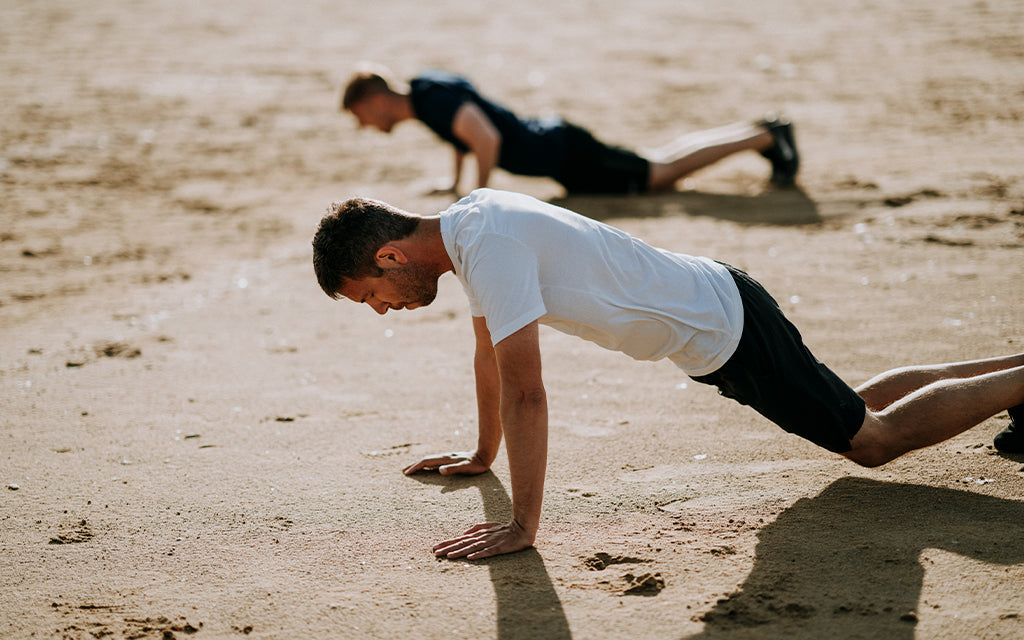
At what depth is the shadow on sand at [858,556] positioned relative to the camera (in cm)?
239

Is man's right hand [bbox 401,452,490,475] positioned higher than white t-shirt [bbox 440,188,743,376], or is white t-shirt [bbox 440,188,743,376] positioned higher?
white t-shirt [bbox 440,188,743,376]

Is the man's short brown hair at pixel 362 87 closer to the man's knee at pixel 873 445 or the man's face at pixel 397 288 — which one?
the man's face at pixel 397 288

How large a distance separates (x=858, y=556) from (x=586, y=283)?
42.2 inches

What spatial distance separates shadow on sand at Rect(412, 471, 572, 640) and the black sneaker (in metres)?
1.62

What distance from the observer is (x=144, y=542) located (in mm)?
2973

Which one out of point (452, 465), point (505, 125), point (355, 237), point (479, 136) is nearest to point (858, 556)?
point (452, 465)

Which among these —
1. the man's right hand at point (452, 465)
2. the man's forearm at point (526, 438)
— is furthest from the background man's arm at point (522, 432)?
the man's right hand at point (452, 465)

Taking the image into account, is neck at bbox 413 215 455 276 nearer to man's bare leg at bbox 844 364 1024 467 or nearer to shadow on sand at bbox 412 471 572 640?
shadow on sand at bbox 412 471 572 640

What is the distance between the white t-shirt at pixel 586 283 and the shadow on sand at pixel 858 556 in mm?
567

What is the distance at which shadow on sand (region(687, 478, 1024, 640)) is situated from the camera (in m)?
2.39

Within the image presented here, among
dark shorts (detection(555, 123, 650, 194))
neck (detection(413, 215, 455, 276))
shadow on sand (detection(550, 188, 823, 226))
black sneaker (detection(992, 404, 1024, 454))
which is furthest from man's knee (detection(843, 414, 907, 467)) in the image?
dark shorts (detection(555, 123, 650, 194))

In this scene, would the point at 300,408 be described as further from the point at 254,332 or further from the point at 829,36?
the point at 829,36

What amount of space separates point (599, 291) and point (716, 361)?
44cm

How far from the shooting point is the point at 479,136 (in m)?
6.21
